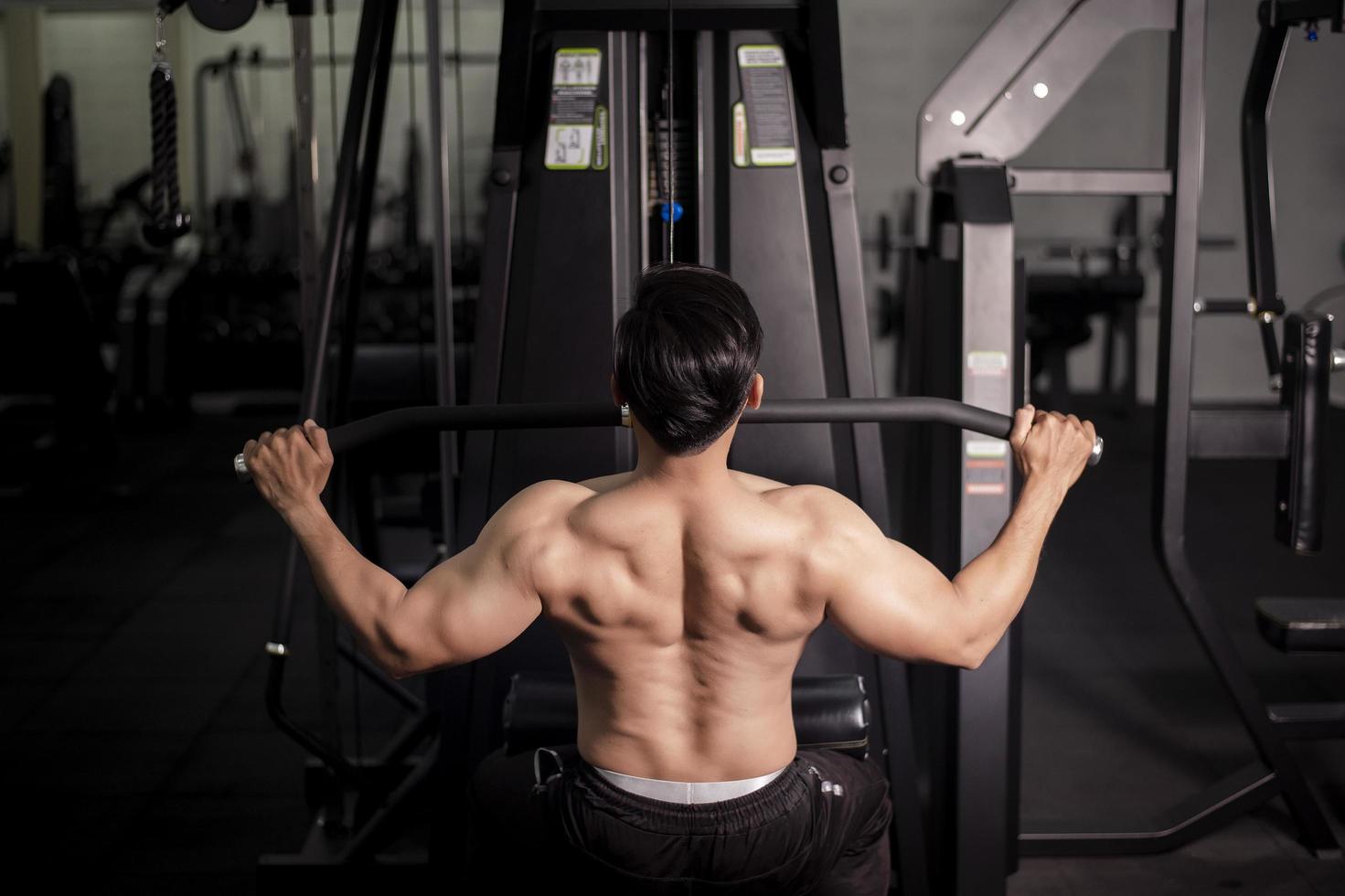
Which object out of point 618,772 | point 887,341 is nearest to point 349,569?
point 618,772

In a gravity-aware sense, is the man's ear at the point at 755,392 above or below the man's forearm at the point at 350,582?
above

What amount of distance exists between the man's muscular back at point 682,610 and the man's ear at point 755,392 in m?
0.09

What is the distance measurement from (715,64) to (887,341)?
630 cm

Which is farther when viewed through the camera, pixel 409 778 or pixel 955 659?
pixel 409 778

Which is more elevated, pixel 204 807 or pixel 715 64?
pixel 715 64

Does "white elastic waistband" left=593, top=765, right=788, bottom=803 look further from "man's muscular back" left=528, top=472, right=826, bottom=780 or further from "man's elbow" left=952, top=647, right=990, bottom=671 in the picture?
"man's elbow" left=952, top=647, right=990, bottom=671

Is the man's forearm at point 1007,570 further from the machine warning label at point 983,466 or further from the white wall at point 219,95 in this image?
the white wall at point 219,95

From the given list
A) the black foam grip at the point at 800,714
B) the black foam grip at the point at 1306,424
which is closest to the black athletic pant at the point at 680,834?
the black foam grip at the point at 800,714

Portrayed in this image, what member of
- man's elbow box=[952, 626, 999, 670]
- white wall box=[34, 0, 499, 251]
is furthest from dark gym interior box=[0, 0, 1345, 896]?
white wall box=[34, 0, 499, 251]

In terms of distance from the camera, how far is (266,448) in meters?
1.58

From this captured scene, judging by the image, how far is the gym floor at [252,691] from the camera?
2.81 m

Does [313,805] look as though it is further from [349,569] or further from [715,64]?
[715,64]

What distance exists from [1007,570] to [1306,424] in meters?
1.40

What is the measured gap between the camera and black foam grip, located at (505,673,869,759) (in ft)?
6.03
